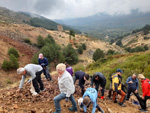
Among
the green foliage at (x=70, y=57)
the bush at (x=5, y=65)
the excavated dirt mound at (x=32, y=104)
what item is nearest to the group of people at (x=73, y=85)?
the excavated dirt mound at (x=32, y=104)

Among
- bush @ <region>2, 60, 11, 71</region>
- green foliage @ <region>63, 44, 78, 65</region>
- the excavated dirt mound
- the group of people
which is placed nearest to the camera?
the group of people

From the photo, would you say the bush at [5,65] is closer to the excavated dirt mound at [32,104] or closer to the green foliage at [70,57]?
the excavated dirt mound at [32,104]

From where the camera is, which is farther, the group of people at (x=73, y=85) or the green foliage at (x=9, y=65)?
the green foliage at (x=9, y=65)

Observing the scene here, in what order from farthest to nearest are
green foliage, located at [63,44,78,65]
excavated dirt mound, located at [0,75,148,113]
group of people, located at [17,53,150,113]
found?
green foliage, located at [63,44,78,65] < excavated dirt mound, located at [0,75,148,113] < group of people, located at [17,53,150,113]

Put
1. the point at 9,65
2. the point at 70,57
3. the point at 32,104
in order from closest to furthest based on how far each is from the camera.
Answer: the point at 32,104, the point at 9,65, the point at 70,57

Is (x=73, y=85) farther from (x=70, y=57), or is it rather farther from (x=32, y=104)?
(x=70, y=57)

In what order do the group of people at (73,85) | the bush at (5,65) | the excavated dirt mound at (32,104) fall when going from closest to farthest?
1. the group of people at (73,85)
2. the excavated dirt mound at (32,104)
3. the bush at (5,65)

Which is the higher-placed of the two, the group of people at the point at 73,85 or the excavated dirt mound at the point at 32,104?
the group of people at the point at 73,85

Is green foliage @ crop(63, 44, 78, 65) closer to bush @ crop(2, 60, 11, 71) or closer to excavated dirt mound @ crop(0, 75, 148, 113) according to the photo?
bush @ crop(2, 60, 11, 71)

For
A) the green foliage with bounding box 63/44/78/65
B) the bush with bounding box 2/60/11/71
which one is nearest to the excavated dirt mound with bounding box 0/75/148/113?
the bush with bounding box 2/60/11/71

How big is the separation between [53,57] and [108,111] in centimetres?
1864

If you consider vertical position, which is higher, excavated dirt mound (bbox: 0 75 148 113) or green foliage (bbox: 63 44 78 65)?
green foliage (bbox: 63 44 78 65)

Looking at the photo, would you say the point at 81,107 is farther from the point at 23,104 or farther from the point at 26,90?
the point at 26,90

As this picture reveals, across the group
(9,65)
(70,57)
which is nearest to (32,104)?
(9,65)
